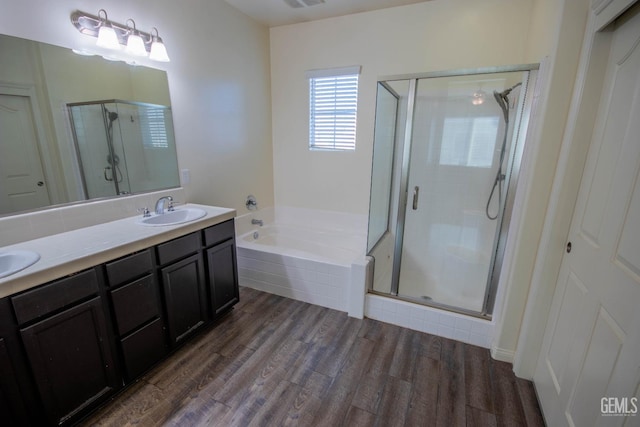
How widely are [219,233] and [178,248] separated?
0.36 m

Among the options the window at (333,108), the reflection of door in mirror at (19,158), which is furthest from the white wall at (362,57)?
the reflection of door in mirror at (19,158)

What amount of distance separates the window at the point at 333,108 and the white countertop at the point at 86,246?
5.93 ft

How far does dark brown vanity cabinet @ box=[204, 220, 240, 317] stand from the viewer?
2.08 meters

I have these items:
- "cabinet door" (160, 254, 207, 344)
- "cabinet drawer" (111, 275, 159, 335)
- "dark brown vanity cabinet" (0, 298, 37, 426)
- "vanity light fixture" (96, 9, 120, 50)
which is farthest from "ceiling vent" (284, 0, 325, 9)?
"dark brown vanity cabinet" (0, 298, 37, 426)

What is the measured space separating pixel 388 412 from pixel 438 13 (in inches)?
127

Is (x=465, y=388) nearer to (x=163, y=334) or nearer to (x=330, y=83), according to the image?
(x=163, y=334)

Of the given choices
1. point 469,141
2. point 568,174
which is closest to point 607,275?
point 568,174

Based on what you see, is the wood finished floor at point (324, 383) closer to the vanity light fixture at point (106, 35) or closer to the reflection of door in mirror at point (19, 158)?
the reflection of door in mirror at point (19, 158)

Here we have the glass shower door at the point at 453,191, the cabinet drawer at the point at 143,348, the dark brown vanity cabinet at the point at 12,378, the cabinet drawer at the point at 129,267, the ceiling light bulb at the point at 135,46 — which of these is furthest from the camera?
the glass shower door at the point at 453,191

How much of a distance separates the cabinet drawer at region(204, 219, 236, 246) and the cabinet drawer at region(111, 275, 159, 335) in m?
0.46

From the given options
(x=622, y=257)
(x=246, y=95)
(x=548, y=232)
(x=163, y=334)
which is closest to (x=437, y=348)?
(x=548, y=232)

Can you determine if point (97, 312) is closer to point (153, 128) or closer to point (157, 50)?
point (153, 128)

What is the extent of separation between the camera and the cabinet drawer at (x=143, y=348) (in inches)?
62.8

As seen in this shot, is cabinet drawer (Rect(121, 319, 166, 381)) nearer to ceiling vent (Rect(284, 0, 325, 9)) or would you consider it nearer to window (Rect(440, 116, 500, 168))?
window (Rect(440, 116, 500, 168))
